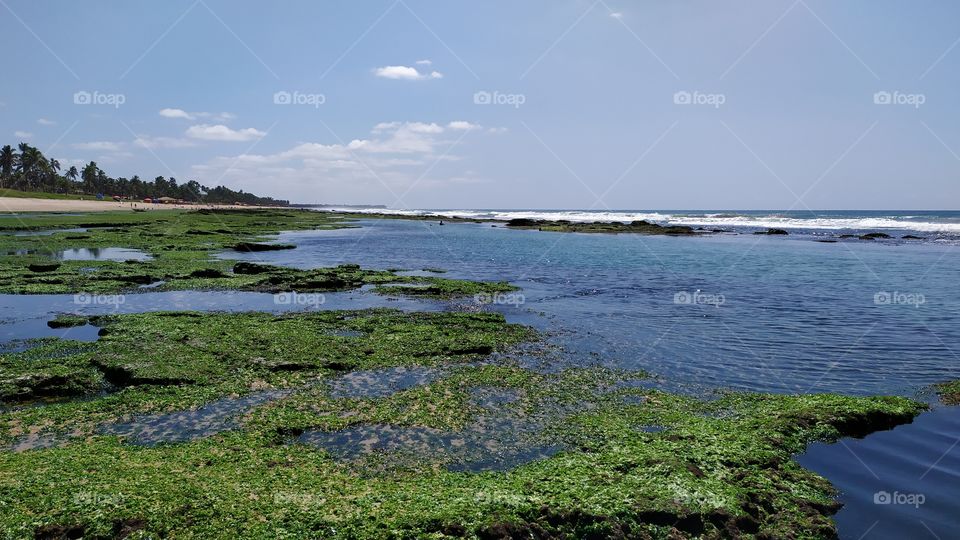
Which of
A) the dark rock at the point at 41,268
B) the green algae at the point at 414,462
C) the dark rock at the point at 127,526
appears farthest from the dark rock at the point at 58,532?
the dark rock at the point at 41,268

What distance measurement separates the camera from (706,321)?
25.0 m

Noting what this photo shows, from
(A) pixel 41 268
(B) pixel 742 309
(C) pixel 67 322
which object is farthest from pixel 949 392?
(A) pixel 41 268

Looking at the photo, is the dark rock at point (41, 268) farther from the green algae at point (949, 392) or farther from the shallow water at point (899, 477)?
the green algae at point (949, 392)

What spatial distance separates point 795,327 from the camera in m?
23.9

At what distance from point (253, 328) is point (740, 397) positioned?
17.9 meters

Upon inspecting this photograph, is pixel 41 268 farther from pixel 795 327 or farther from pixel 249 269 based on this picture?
pixel 795 327

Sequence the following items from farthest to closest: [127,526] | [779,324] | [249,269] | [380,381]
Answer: [249,269], [779,324], [380,381], [127,526]

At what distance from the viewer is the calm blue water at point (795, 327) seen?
1077 cm

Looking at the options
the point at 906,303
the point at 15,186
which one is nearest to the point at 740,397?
the point at 906,303

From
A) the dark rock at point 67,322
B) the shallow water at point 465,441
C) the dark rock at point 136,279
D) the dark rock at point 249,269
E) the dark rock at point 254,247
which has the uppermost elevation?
the dark rock at point 254,247

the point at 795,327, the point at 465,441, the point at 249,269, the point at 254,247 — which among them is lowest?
the point at 465,441

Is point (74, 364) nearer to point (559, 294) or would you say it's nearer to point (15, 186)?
point (559, 294)

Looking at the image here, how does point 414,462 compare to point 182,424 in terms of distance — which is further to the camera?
point 182,424

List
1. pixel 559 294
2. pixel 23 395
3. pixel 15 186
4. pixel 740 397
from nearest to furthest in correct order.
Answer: pixel 23 395, pixel 740 397, pixel 559 294, pixel 15 186
